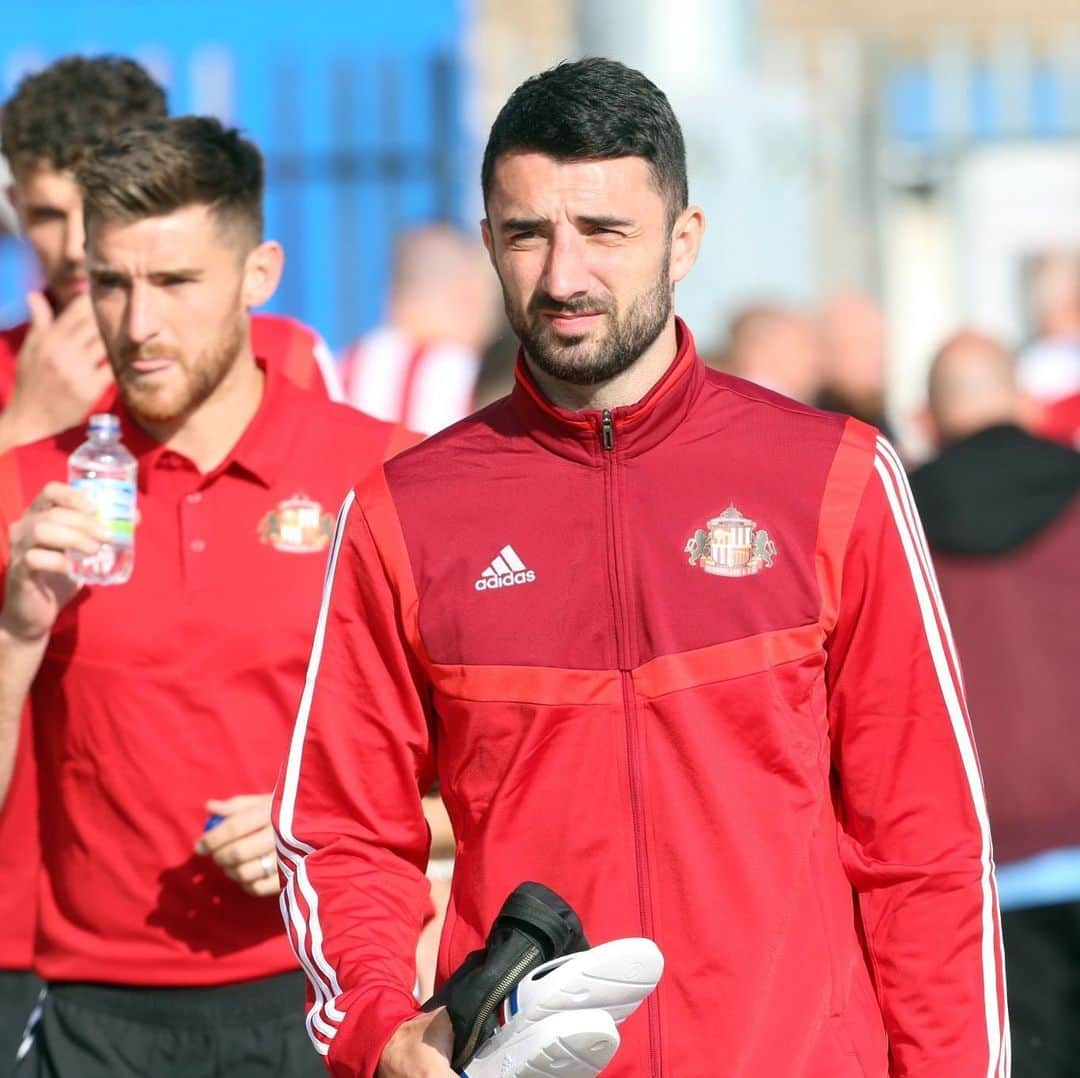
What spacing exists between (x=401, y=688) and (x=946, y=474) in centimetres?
315

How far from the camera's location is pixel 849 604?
3273 millimetres

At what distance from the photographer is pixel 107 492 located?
4.00m

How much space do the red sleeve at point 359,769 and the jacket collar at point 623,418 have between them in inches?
10.3

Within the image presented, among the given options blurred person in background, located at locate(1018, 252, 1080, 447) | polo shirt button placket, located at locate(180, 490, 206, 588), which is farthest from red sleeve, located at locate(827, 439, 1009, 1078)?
blurred person in background, located at locate(1018, 252, 1080, 447)

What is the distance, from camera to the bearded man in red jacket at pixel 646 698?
3.16 metres

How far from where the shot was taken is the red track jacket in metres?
3.16

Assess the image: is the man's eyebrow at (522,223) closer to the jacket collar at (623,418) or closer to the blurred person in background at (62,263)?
→ the jacket collar at (623,418)

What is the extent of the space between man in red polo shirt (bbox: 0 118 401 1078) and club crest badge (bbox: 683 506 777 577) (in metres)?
1.09

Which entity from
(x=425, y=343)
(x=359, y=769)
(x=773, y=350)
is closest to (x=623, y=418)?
(x=359, y=769)

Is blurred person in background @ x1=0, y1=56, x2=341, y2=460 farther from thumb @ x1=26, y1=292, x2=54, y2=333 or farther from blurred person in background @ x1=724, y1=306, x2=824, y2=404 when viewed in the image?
blurred person in background @ x1=724, y1=306, x2=824, y2=404

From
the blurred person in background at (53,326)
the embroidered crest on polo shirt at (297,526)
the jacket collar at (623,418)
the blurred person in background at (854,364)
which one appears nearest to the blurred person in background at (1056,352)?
the blurred person in background at (854,364)

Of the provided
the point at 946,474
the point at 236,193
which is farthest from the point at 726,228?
the point at 236,193

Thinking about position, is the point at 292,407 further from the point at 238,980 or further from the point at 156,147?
the point at 238,980

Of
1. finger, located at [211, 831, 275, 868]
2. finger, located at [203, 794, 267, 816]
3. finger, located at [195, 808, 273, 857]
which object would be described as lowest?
finger, located at [211, 831, 275, 868]
